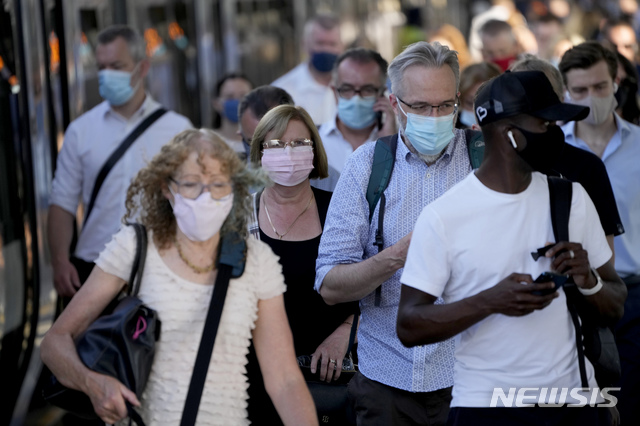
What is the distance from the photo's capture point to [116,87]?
5812mm

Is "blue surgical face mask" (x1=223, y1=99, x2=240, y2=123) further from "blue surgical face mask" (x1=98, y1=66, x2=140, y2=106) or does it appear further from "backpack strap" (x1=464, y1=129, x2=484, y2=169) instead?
"backpack strap" (x1=464, y1=129, x2=484, y2=169)

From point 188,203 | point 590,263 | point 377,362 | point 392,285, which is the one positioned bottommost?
point 377,362

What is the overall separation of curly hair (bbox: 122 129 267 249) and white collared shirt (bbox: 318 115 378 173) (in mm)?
2234

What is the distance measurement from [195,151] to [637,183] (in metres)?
2.65

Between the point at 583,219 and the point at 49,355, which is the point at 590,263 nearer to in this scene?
Answer: the point at 583,219

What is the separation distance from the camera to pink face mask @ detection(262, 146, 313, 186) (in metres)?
4.04

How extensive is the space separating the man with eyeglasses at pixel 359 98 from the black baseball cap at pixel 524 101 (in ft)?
7.54

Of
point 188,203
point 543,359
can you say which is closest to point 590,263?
point 543,359

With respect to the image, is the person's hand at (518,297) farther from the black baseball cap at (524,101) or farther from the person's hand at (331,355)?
the person's hand at (331,355)

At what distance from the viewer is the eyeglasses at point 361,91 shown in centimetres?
520

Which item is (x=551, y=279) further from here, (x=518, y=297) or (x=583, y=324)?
(x=583, y=324)

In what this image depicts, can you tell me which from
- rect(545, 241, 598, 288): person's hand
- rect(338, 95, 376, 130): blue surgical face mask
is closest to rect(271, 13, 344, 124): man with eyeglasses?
rect(338, 95, 376, 130): blue surgical face mask

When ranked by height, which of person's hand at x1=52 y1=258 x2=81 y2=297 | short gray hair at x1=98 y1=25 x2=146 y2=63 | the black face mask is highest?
short gray hair at x1=98 y1=25 x2=146 y2=63

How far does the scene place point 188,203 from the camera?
2893mm
